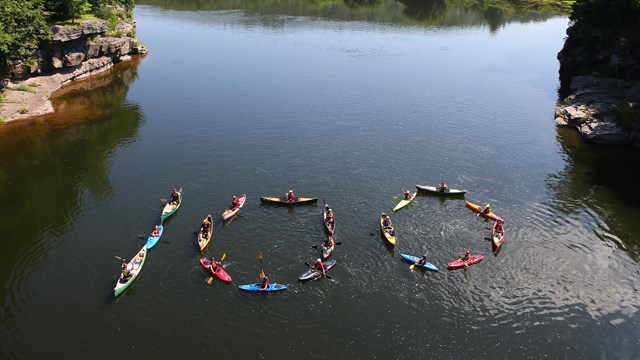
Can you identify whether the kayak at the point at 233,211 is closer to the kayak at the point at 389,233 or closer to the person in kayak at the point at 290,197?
the person in kayak at the point at 290,197

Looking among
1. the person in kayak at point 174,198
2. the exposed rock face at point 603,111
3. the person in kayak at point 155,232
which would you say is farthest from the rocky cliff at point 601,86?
the person in kayak at point 155,232

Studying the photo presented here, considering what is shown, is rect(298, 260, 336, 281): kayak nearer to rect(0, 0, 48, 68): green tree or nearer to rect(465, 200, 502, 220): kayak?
rect(465, 200, 502, 220): kayak

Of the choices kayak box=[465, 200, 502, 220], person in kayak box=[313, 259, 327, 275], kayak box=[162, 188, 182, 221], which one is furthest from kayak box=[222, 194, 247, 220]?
kayak box=[465, 200, 502, 220]

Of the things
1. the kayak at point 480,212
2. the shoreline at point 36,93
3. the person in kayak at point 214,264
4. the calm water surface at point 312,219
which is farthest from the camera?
the shoreline at point 36,93

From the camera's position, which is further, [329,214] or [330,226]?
[329,214]

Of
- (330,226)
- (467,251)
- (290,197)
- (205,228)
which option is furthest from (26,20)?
(467,251)

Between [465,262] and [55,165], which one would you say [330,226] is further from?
[55,165]
